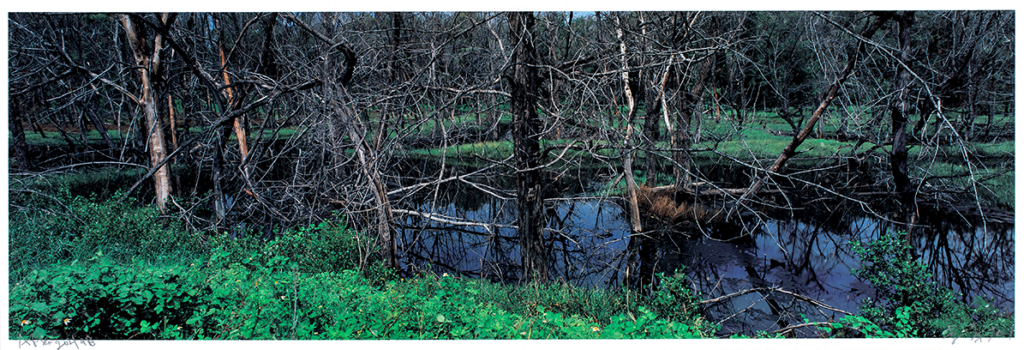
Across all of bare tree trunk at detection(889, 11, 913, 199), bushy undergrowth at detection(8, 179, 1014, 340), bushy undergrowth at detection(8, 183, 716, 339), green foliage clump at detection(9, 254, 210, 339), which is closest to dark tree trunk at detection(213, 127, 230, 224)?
bushy undergrowth at detection(8, 179, 1014, 340)

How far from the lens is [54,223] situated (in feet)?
19.5

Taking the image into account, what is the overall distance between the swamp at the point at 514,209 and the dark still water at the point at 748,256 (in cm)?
5

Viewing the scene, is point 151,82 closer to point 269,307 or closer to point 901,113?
point 269,307

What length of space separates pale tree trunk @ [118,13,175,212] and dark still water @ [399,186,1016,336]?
3535 millimetres

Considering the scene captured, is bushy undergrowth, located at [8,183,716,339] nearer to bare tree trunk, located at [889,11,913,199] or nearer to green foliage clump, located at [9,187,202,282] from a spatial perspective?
green foliage clump, located at [9,187,202,282]

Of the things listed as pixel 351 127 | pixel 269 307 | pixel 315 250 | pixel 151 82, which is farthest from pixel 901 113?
pixel 151 82

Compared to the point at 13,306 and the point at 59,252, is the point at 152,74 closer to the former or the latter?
the point at 59,252

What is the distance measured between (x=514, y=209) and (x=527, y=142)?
5.35 metres

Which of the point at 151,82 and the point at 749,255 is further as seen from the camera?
the point at 749,255

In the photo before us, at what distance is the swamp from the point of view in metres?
3.82

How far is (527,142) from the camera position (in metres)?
4.99

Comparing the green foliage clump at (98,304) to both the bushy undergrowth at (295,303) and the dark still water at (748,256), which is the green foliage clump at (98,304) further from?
the dark still water at (748,256)

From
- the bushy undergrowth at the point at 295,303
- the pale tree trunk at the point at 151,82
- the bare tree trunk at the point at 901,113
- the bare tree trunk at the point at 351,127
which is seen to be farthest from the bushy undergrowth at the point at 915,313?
the pale tree trunk at the point at 151,82
